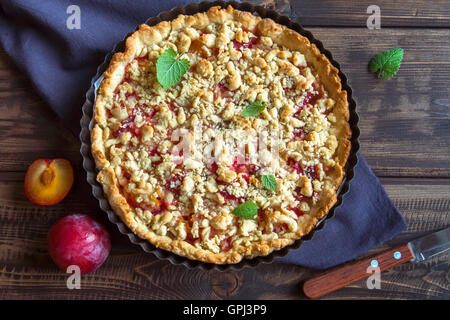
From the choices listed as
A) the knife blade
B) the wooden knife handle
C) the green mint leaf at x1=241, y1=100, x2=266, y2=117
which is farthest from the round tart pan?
the knife blade

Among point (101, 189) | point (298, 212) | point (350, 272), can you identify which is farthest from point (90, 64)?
point (350, 272)

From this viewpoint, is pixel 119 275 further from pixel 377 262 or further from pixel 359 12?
pixel 359 12

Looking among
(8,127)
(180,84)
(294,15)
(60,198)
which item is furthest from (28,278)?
(294,15)

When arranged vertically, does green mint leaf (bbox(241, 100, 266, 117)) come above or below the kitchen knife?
above

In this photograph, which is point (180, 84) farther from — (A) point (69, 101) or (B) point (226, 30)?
(A) point (69, 101)

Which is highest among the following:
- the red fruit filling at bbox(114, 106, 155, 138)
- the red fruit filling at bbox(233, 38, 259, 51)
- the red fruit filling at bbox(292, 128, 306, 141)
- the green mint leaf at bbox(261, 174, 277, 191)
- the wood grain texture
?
the wood grain texture

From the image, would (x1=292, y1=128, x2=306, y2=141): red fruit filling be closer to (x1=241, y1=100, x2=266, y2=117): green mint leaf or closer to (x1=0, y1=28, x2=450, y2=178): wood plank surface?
(x1=241, y1=100, x2=266, y2=117): green mint leaf
